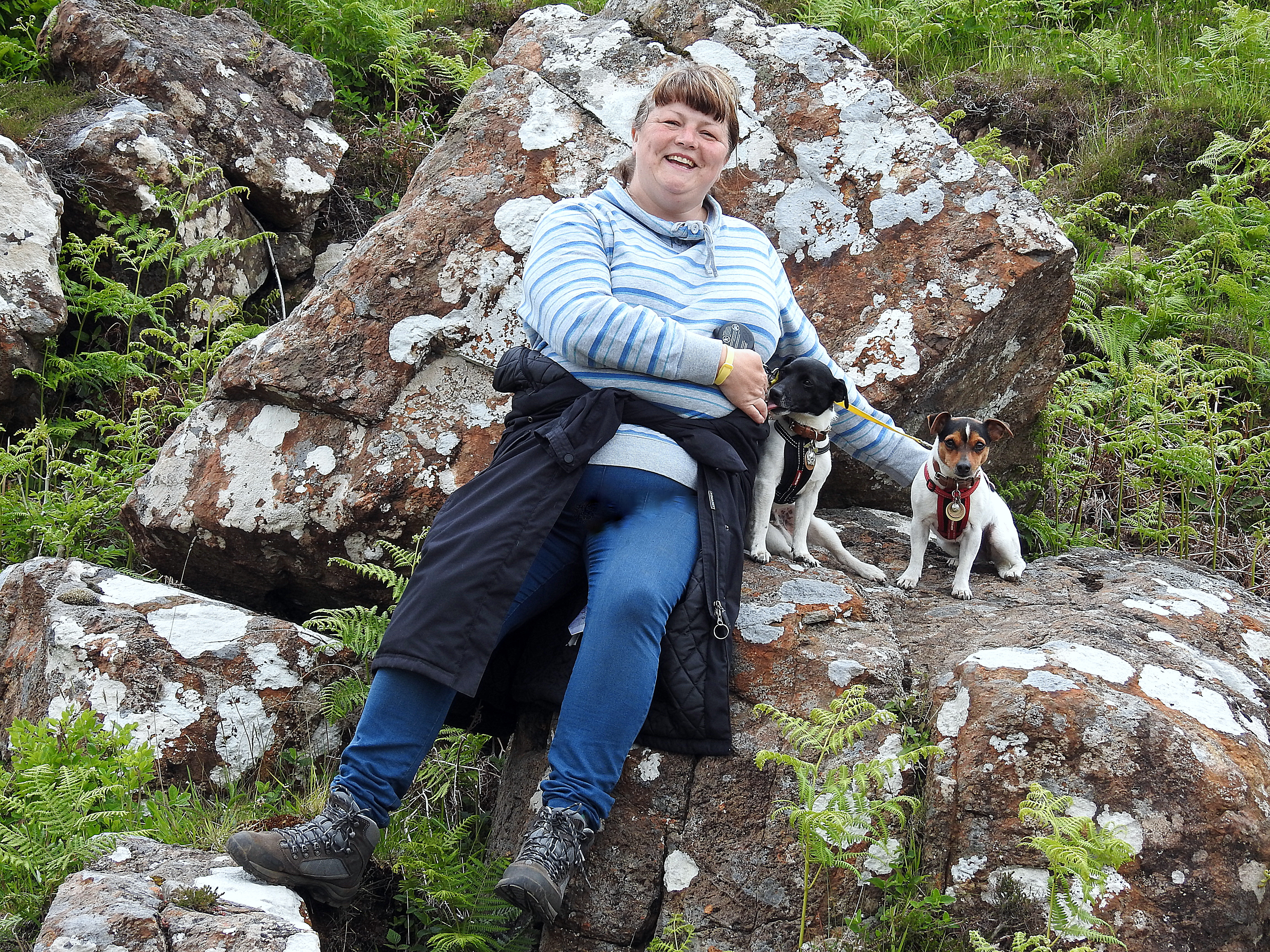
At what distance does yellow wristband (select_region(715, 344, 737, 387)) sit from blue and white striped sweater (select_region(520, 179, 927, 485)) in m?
0.03

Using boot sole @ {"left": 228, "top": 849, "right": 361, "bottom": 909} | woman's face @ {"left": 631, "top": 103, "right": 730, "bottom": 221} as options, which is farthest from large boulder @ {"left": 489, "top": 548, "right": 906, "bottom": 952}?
woman's face @ {"left": 631, "top": 103, "right": 730, "bottom": 221}

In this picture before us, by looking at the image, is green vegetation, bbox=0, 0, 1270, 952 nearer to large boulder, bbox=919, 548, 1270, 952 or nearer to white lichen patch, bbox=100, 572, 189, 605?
large boulder, bbox=919, 548, 1270, 952

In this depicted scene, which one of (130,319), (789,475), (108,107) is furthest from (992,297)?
(108,107)

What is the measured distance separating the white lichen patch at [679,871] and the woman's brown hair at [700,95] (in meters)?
2.67

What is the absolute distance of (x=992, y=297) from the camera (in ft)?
15.9

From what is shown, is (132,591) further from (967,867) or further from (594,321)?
(967,867)

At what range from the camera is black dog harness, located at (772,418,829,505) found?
430 cm

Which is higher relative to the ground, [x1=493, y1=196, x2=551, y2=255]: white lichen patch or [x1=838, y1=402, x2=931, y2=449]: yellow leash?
[x1=493, y1=196, x2=551, y2=255]: white lichen patch

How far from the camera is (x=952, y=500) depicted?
14.3 feet

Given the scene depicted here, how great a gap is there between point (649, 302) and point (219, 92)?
5.18m

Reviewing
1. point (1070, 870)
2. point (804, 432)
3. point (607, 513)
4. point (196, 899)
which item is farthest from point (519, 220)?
point (1070, 870)

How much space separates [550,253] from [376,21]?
6073mm

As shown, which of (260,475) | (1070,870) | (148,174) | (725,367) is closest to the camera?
(1070,870)

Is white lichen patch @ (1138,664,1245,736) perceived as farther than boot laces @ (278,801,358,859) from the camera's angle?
Yes
